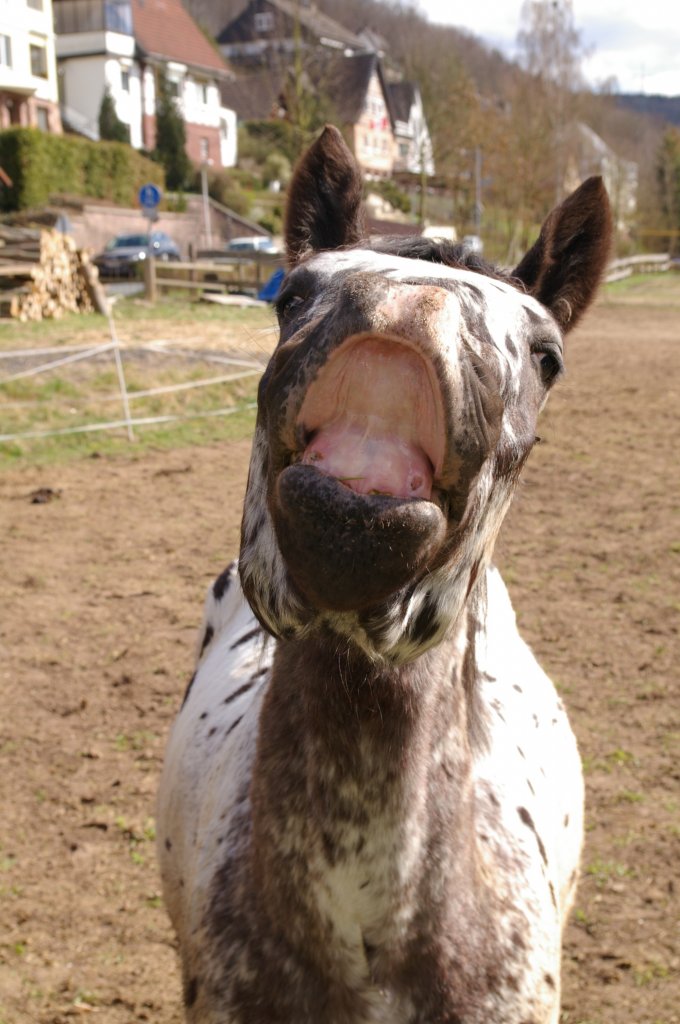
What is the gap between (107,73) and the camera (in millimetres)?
58156

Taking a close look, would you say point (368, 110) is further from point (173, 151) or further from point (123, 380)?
point (123, 380)

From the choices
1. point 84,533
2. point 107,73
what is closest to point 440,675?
point 84,533

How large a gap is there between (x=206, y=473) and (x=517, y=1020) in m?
8.05

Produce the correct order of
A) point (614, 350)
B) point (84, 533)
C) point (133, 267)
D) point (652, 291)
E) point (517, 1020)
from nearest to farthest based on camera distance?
point (517, 1020) → point (84, 533) → point (614, 350) → point (133, 267) → point (652, 291)

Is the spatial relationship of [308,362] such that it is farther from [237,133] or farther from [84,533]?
[237,133]

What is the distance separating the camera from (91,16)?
193ft

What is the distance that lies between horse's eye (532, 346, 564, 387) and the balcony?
64769 mm

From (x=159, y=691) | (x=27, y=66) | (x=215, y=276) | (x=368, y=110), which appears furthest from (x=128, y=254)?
(x=368, y=110)

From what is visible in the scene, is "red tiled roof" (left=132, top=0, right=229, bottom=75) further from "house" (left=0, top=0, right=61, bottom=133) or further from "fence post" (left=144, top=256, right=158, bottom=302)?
"fence post" (left=144, top=256, right=158, bottom=302)

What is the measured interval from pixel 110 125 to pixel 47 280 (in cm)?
3832

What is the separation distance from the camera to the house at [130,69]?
58375 mm

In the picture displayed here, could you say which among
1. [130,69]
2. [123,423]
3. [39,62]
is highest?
[130,69]

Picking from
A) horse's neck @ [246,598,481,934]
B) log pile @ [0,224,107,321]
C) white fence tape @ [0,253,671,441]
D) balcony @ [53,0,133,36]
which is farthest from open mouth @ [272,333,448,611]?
balcony @ [53,0,133,36]

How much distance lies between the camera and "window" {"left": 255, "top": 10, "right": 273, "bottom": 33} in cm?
8419
